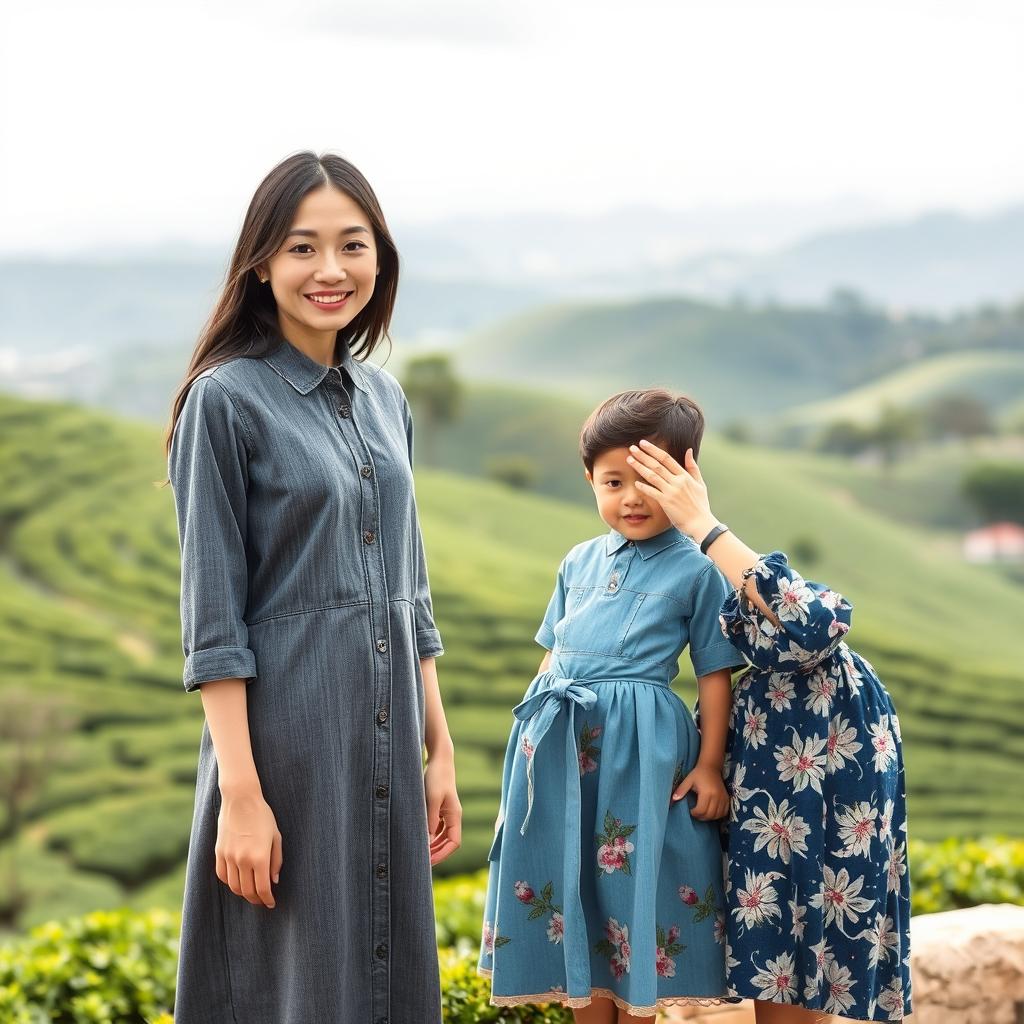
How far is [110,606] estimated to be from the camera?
1308 cm

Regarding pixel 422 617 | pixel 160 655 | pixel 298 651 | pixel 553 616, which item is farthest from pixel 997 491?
pixel 298 651

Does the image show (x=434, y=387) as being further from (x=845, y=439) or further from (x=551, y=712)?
(x=551, y=712)

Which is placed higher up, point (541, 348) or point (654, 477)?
point (541, 348)

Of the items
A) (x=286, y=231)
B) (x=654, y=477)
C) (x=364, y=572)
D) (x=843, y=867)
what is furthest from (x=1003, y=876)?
(x=286, y=231)

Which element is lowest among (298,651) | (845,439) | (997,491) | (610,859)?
(610,859)

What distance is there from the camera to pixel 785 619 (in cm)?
210

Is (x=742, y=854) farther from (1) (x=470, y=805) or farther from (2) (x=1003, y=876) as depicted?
(1) (x=470, y=805)

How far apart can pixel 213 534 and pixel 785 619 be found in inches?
36.4

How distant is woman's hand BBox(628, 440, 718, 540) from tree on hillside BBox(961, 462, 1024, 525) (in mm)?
27064

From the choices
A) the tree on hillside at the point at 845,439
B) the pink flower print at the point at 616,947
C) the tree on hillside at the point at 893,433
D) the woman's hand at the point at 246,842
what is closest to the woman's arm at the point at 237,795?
the woman's hand at the point at 246,842

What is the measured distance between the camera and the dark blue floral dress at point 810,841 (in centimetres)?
Result: 220

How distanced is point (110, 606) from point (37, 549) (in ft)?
4.89

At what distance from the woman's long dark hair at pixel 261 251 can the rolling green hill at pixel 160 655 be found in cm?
814

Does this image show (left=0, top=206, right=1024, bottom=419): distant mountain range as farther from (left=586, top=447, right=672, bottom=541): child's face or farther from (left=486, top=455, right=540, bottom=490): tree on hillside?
(left=586, top=447, right=672, bottom=541): child's face
